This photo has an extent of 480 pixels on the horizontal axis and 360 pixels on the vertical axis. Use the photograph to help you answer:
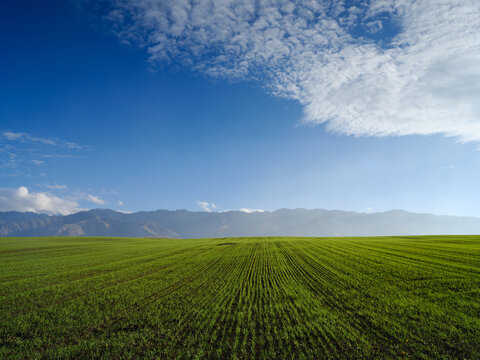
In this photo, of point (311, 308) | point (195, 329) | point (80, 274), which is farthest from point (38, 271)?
point (311, 308)

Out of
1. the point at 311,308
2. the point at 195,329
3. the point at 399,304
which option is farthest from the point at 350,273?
the point at 195,329

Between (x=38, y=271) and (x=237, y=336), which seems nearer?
(x=237, y=336)

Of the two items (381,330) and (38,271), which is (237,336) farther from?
(38,271)

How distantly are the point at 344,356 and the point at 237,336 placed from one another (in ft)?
14.9

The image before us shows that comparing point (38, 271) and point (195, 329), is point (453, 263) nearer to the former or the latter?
point (195, 329)

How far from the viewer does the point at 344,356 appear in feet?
29.3

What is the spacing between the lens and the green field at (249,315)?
9.50 m

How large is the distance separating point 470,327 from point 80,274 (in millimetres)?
30294

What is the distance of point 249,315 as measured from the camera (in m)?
12.7

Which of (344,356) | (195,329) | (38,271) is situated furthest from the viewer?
(38,271)

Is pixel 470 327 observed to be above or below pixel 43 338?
above

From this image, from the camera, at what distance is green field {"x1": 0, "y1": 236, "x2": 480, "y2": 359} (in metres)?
9.50

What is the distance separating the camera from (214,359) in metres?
8.95

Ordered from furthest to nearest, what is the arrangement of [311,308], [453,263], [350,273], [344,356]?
[453,263], [350,273], [311,308], [344,356]
